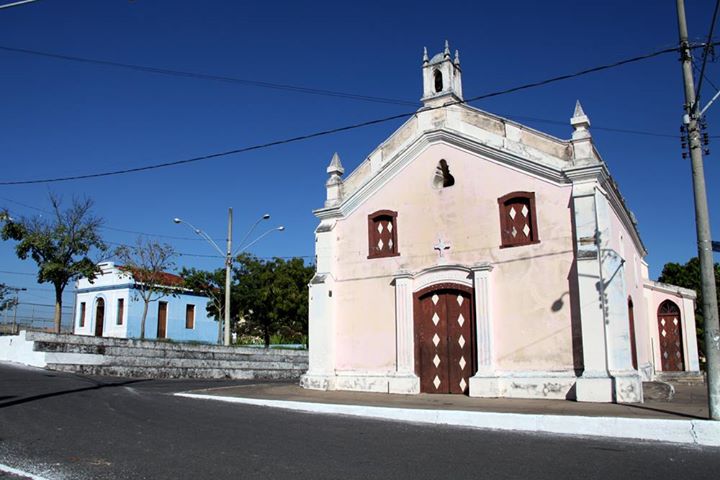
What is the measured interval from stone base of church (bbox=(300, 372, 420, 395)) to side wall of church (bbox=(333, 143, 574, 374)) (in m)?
0.24

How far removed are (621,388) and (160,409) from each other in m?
9.78

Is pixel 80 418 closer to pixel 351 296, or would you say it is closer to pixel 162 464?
pixel 162 464

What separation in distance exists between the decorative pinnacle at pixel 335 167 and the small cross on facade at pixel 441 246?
14.4 ft

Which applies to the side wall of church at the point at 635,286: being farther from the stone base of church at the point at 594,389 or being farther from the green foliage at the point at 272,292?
the green foliage at the point at 272,292

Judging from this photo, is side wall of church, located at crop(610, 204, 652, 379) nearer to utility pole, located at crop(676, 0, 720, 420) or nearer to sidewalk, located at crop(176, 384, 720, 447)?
sidewalk, located at crop(176, 384, 720, 447)

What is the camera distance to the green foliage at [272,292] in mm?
37906

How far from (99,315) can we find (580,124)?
36864mm

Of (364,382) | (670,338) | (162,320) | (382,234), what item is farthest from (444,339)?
(162,320)

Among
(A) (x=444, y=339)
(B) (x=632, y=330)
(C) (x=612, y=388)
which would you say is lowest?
(C) (x=612, y=388)

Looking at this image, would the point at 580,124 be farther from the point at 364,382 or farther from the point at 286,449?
the point at 286,449

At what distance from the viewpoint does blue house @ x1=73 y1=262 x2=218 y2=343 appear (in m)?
41.2

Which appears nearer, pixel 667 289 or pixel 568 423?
pixel 568 423

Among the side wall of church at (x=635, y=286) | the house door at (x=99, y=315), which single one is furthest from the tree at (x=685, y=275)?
the house door at (x=99, y=315)

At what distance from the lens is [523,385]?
15352 mm
